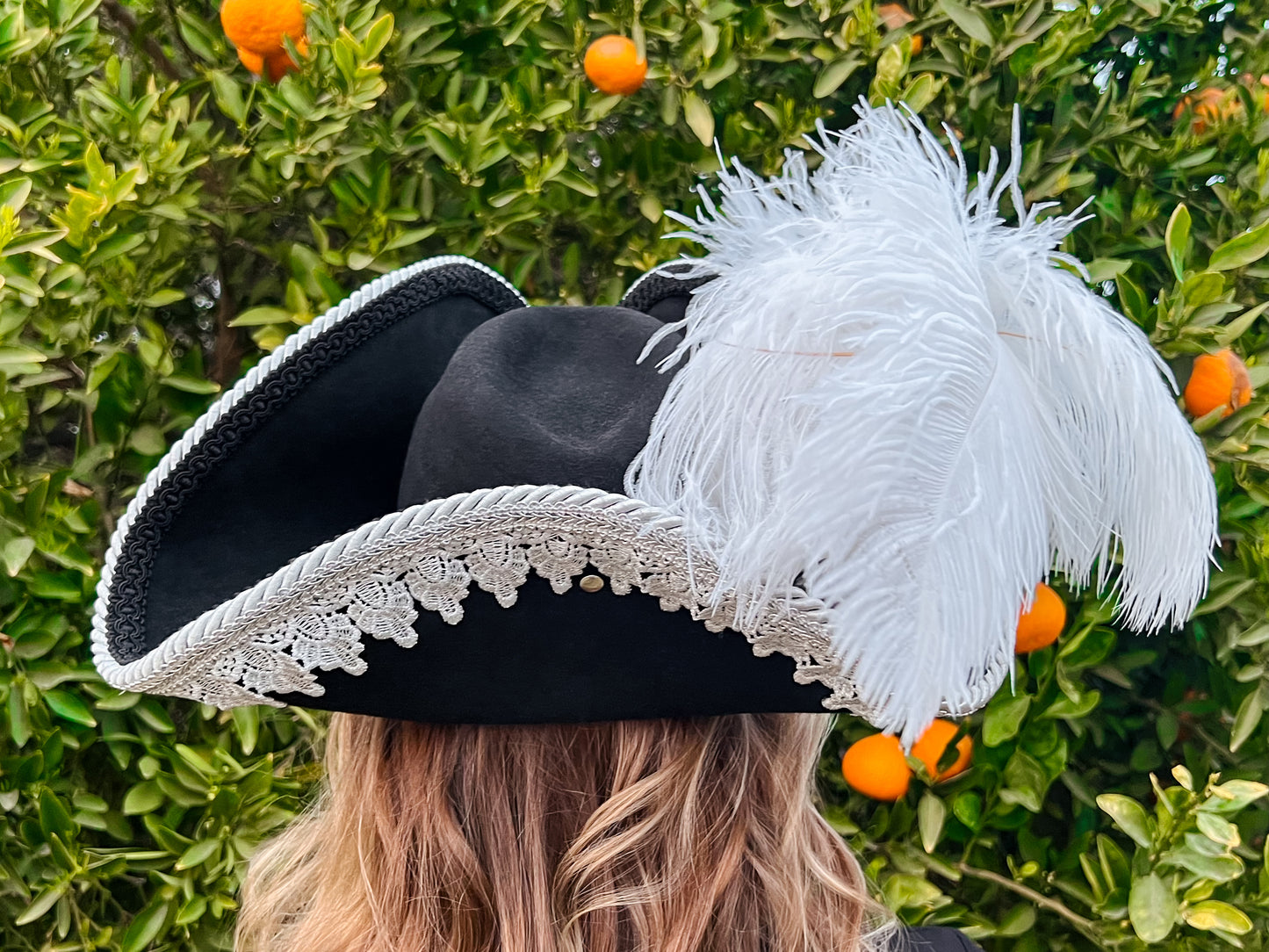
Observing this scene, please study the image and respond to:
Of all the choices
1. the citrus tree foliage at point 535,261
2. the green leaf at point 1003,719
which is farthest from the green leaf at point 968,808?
the green leaf at point 1003,719

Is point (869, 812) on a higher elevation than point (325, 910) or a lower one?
lower

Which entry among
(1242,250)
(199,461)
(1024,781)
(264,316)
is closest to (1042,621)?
(1024,781)

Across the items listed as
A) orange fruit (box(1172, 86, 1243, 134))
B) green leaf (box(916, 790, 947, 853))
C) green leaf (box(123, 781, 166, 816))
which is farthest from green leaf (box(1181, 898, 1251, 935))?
green leaf (box(123, 781, 166, 816))

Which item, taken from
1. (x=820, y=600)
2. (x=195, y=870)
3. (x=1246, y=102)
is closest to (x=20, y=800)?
(x=195, y=870)

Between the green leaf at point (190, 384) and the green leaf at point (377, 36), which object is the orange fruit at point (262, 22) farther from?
the green leaf at point (190, 384)

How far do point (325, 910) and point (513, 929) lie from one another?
25 cm

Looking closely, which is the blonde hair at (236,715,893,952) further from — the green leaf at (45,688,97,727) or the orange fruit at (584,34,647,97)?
the orange fruit at (584,34,647,97)

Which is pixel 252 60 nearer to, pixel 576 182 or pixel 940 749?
pixel 576 182

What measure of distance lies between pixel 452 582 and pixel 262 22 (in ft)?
3.21

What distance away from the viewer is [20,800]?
1.43m

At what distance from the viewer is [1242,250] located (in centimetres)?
132

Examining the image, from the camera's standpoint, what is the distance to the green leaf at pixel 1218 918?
1.22 metres

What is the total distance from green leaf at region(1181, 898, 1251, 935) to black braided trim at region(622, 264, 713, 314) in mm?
1059

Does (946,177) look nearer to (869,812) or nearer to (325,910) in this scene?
(325,910)
